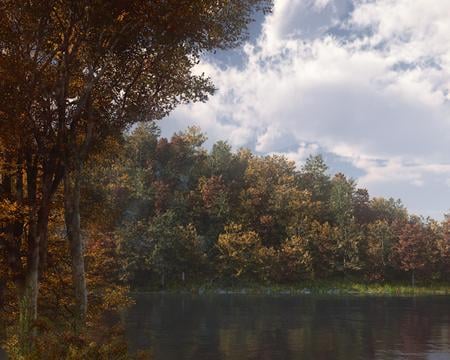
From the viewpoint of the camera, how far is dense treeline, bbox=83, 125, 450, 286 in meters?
88.6

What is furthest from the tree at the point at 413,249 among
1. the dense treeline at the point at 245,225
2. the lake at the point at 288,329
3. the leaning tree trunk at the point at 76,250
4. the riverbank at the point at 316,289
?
the leaning tree trunk at the point at 76,250

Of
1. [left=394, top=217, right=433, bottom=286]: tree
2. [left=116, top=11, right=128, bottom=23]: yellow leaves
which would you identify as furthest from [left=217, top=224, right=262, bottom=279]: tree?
[left=116, top=11, right=128, bottom=23]: yellow leaves

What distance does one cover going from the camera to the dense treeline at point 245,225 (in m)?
88.6

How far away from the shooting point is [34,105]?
17.3 metres

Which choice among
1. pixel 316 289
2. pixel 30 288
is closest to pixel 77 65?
pixel 30 288

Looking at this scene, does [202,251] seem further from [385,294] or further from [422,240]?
[422,240]

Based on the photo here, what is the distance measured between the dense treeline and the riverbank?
1720 millimetres

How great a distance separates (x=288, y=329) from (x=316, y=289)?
45297 mm

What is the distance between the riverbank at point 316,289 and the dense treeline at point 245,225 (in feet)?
5.64

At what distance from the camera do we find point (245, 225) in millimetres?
96688

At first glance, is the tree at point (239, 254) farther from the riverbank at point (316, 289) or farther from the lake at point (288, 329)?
the lake at point (288, 329)

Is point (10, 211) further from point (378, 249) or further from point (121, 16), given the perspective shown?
point (378, 249)

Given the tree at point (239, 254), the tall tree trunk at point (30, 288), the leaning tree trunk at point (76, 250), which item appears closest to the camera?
the tall tree trunk at point (30, 288)

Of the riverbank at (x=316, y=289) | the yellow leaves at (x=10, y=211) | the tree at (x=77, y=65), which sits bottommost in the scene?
the riverbank at (x=316, y=289)
